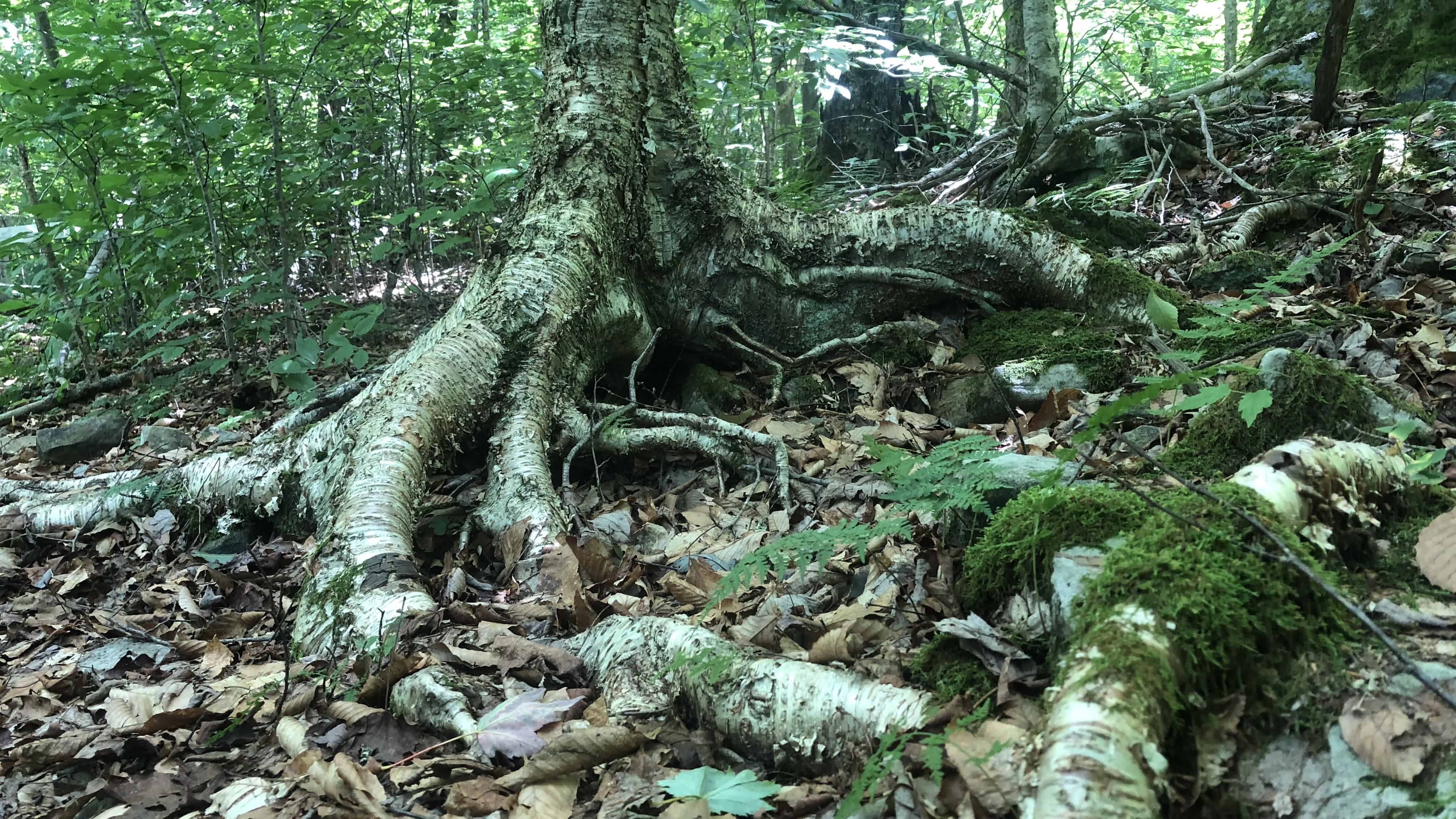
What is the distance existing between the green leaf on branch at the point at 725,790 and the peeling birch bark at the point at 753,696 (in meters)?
0.21

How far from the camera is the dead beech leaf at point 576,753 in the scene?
1.93m

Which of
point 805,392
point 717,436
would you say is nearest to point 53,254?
point 717,436

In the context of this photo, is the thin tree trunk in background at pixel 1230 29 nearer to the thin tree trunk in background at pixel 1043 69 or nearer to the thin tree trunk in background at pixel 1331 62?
the thin tree trunk in background at pixel 1331 62

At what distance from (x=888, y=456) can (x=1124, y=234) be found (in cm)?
474

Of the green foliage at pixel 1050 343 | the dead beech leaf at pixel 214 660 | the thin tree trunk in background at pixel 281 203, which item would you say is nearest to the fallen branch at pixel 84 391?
the thin tree trunk in background at pixel 281 203

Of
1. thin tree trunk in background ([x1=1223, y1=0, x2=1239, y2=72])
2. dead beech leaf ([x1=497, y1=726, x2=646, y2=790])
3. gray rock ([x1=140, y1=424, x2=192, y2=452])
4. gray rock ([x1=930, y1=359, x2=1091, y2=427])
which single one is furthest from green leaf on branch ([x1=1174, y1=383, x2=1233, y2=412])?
thin tree trunk in background ([x1=1223, y1=0, x2=1239, y2=72])

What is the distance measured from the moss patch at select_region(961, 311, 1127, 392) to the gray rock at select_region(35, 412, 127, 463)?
599 centimetres

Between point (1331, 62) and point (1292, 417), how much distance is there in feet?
17.7

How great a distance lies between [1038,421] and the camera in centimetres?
376

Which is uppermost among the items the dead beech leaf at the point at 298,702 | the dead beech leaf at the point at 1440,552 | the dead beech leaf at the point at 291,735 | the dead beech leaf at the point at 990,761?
the dead beech leaf at the point at 1440,552

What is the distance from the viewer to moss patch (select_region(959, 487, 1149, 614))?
1851 mm

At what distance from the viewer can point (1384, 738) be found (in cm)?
133

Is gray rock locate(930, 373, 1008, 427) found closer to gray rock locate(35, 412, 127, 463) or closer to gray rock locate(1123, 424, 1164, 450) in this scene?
gray rock locate(1123, 424, 1164, 450)

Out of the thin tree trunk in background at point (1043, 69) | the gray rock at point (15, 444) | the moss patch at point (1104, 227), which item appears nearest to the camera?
the moss patch at point (1104, 227)
